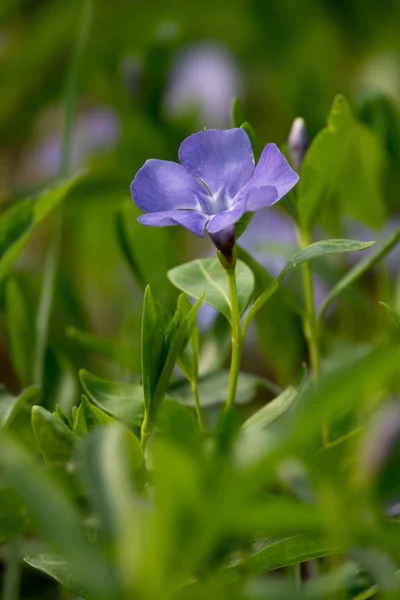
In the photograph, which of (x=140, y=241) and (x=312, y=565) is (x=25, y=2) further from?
(x=312, y=565)

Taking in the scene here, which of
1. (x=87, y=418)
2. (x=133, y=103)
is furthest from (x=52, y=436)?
(x=133, y=103)

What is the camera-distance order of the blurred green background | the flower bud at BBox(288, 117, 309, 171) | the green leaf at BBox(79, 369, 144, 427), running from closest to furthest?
the green leaf at BBox(79, 369, 144, 427) < the flower bud at BBox(288, 117, 309, 171) < the blurred green background

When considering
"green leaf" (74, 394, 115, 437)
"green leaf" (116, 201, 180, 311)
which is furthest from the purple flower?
"green leaf" (116, 201, 180, 311)

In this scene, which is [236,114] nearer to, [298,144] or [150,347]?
[298,144]

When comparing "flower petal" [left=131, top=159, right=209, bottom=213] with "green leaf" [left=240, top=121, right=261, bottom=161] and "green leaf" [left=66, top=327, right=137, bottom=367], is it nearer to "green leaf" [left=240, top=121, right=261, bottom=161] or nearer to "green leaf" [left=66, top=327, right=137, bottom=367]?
"green leaf" [left=240, top=121, right=261, bottom=161]

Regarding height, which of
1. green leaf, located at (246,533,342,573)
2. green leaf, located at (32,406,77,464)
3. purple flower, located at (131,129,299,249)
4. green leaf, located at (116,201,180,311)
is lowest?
green leaf, located at (246,533,342,573)

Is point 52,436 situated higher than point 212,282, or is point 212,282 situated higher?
point 212,282

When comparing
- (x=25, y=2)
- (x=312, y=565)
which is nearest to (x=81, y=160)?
(x=25, y=2)
